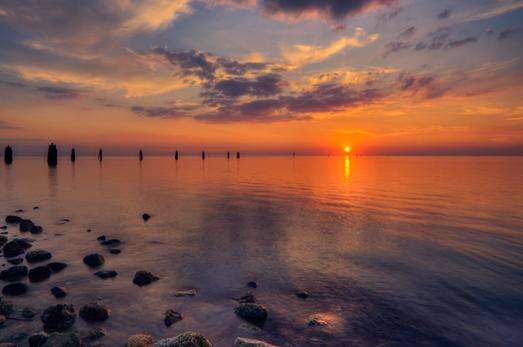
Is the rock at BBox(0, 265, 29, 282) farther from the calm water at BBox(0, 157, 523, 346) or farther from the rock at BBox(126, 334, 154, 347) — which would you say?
the rock at BBox(126, 334, 154, 347)

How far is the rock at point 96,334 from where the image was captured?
324 inches

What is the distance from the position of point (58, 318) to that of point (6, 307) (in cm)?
206

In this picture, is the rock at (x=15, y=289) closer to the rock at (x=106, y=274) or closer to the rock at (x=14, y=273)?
the rock at (x=14, y=273)

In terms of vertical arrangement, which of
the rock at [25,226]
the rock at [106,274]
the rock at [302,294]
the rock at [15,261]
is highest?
the rock at [25,226]

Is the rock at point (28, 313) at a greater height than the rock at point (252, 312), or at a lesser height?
greater

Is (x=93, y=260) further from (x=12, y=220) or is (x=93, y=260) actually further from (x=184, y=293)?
(x=12, y=220)

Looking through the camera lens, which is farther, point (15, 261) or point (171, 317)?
point (15, 261)

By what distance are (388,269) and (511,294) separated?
14.4 feet

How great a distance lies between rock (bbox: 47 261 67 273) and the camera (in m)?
13.0

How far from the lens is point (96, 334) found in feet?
27.4

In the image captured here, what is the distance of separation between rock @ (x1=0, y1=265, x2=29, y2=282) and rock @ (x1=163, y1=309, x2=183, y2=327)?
271 inches

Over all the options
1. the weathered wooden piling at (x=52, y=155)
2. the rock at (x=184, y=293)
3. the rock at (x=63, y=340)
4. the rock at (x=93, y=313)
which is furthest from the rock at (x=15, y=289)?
the weathered wooden piling at (x=52, y=155)

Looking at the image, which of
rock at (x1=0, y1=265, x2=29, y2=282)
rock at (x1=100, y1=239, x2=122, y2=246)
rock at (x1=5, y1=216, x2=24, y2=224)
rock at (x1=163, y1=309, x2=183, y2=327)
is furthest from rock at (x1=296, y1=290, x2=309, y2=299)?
rock at (x1=5, y1=216, x2=24, y2=224)

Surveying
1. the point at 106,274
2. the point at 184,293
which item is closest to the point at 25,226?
the point at 106,274
